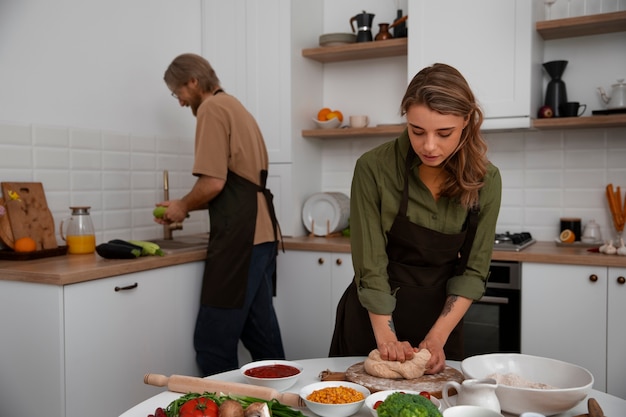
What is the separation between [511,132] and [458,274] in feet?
6.30

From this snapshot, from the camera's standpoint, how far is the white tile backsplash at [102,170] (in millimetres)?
2820

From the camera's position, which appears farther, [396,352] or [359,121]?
[359,121]

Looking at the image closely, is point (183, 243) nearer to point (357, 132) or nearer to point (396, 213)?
point (357, 132)

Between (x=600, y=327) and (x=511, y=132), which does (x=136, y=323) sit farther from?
(x=511, y=132)

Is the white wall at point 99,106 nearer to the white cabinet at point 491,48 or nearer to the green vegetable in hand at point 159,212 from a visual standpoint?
the green vegetable in hand at point 159,212

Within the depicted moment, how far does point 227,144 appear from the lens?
2.91m

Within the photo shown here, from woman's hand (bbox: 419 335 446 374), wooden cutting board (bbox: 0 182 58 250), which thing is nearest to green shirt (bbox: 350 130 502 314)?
woman's hand (bbox: 419 335 446 374)

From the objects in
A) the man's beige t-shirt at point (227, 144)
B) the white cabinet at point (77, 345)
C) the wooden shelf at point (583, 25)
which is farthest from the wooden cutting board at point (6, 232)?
the wooden shelf at point (583, 25)

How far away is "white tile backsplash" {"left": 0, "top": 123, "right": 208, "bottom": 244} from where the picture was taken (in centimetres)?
282

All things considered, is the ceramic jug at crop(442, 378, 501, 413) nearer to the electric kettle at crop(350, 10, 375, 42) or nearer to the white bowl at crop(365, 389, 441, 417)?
the white bowl at crop(365, 389, 441, 417)

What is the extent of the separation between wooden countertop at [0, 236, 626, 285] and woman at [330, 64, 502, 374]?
1.05 m

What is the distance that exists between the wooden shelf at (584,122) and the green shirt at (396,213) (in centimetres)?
157

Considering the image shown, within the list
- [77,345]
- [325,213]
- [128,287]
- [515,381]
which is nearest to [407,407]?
[515,381]

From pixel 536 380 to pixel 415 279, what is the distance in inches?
20.8
